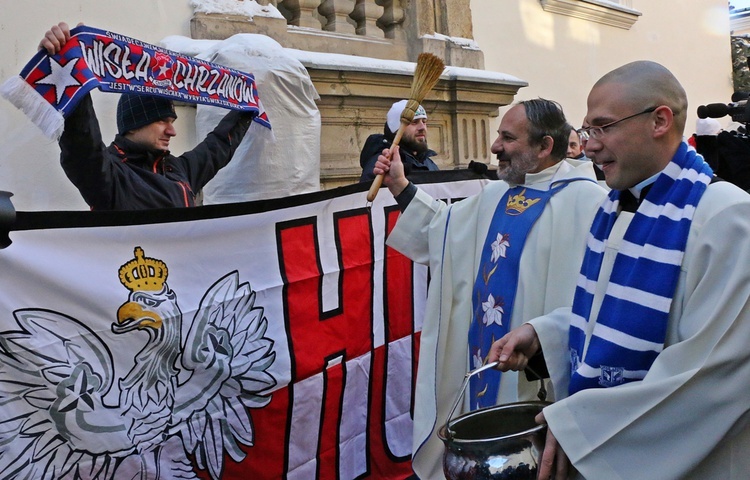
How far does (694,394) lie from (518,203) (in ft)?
5.05

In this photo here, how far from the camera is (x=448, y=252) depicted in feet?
10.8

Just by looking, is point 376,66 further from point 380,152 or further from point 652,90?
point 652,90

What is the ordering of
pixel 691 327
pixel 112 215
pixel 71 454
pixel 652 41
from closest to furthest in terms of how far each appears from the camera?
pixel 691 327
pixel 71 454
pixel 112 215
pixel 652 41

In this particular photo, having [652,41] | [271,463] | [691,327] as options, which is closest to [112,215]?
[271,463]

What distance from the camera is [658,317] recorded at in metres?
1.80

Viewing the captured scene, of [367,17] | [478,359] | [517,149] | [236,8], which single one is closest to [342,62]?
[236,8]

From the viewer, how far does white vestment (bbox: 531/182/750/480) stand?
5.55 feet

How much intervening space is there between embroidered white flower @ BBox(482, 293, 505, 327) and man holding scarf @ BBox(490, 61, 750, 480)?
99 cm

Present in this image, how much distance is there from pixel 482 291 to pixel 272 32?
2.86 m

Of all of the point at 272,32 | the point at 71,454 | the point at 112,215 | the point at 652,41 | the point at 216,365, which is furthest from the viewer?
the point at 652,41

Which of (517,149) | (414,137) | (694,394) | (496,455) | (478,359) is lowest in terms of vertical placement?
(478,359)

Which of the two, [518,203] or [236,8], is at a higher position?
[236,8]

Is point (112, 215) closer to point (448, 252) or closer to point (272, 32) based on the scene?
point (448, 252)

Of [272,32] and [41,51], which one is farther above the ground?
[272,32]
